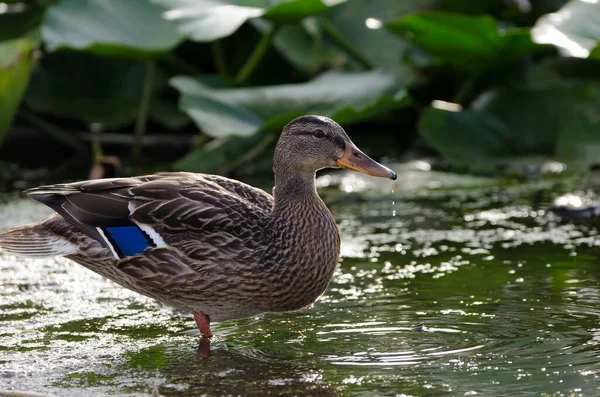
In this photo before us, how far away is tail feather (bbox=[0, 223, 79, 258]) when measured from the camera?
5172mm

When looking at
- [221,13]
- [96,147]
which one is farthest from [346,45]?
[96,147]

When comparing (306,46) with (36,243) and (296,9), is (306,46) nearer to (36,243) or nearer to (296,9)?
(296,9)

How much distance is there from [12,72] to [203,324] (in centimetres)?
466

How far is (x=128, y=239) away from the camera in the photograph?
5.07 meters

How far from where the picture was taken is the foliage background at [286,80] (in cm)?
873

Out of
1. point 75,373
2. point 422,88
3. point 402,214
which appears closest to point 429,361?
point 75,373

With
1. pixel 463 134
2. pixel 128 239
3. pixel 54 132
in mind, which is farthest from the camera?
pixel 54 132

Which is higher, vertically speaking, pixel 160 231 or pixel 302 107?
pixel 302 107

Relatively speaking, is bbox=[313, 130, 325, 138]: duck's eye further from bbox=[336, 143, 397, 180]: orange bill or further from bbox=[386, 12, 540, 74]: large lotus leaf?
bbox=[386, 12, 540, 74]: large lotus leaf

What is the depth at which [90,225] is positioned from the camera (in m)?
5.09

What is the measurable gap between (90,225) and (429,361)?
177 centimetres

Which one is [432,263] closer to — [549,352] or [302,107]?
[549,352]

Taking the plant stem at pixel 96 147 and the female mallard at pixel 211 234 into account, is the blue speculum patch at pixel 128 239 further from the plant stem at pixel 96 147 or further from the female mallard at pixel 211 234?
the plant stem at pixel 96 147

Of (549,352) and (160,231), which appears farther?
(160,231)
